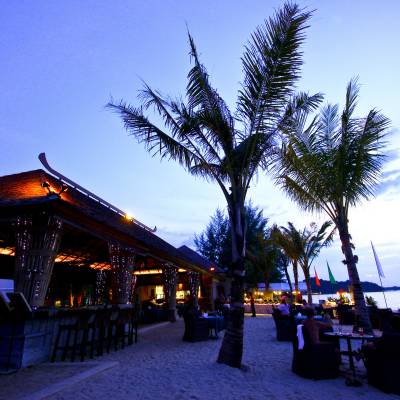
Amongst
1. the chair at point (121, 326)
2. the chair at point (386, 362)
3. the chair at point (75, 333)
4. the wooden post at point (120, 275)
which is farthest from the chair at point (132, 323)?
the chair at point (386, 362)

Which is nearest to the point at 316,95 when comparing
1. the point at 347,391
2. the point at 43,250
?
the point at 347,391

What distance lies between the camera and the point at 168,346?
30.0 ft

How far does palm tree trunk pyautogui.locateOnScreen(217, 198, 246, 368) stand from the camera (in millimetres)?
6125

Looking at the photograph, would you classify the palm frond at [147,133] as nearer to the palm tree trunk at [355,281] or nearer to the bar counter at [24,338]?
the bar counter at [24,338]

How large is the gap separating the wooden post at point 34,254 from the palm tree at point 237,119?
9.88 feet

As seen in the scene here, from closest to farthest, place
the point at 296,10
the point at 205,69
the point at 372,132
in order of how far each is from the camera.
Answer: the point at 296,10 → the point at 205,69 → the point at 372,132

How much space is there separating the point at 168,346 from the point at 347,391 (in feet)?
18.1

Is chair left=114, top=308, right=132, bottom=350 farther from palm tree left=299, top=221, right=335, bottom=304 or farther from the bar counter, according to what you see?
palm tree left=299, top=221, right=335, bottom=304

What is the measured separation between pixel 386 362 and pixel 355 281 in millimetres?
4111

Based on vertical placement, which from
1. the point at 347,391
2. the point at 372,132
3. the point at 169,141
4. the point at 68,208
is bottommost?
the point at 347,391

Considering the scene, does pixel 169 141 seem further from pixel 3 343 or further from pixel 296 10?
pixel 3 343

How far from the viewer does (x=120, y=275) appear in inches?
438

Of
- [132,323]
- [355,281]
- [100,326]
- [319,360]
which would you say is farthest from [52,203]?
[355,281]

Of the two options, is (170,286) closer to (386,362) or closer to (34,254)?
(34,254)
